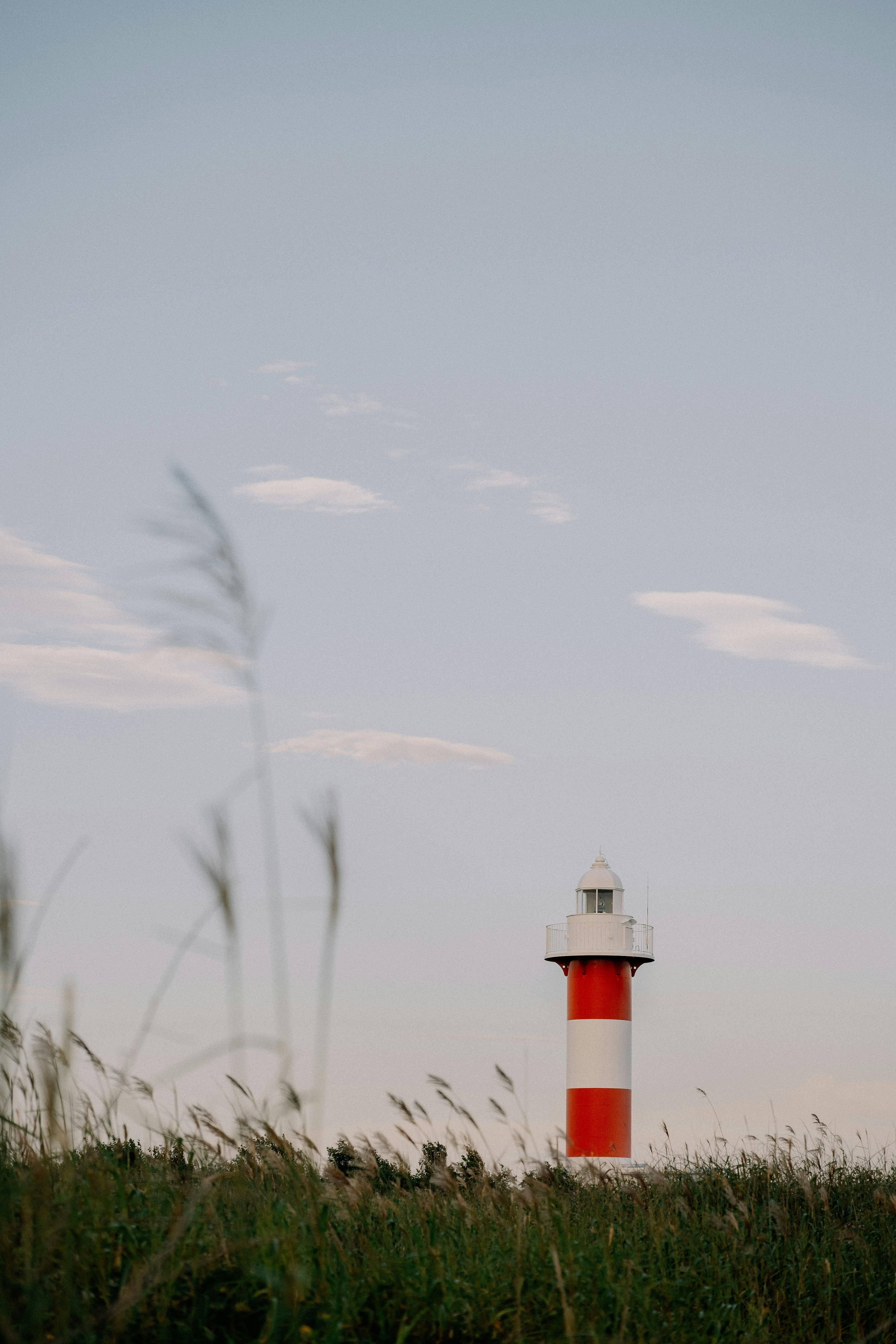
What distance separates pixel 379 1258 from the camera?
3.86 metres

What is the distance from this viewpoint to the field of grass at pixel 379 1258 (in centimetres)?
309

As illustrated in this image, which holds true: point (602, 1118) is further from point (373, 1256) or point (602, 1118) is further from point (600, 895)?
point (373, 1256)

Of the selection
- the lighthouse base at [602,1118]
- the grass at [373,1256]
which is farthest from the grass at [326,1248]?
the lighthouse base at [602,1118]

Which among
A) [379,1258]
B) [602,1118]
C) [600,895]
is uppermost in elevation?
[600,895]

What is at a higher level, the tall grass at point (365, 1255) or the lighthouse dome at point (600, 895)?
the lighthouse dome at point (600, 895)

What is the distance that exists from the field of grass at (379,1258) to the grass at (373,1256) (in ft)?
0.03

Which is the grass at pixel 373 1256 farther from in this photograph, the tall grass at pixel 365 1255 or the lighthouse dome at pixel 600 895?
the lighthouse dome at pixel 600 895

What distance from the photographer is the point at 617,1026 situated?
1847 cm

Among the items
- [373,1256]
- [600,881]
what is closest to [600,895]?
[600,881]

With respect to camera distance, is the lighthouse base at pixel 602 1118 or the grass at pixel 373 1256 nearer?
the grass at pixel 373 1256

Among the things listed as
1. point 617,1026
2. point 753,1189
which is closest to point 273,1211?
point 753,1189

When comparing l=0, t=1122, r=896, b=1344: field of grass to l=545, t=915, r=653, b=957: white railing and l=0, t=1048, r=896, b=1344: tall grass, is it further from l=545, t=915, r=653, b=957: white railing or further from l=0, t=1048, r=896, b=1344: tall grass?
l=545, t=915, r=653, b=957: white railing

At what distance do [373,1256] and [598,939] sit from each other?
1528cm

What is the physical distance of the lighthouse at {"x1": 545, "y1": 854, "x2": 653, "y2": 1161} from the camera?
1794 centimetres
